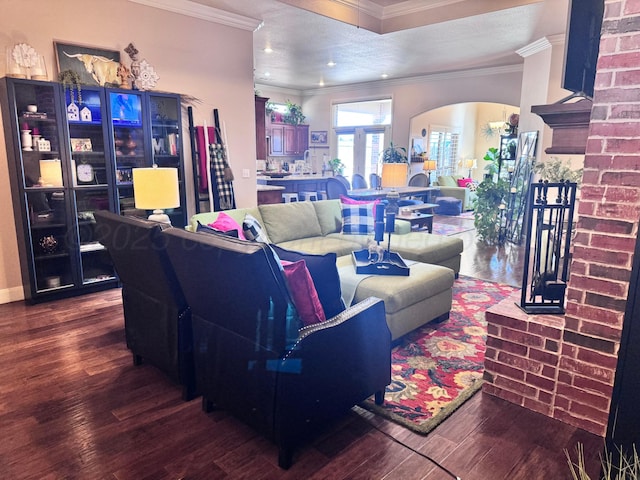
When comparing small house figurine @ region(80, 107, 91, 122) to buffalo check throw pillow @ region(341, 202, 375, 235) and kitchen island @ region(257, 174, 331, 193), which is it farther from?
kitchen island @ region(257, 174, 331, 193)

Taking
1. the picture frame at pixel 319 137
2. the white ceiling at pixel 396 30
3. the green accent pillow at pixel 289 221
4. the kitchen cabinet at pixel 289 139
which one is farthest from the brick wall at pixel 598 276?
the picture frame at pixel 319 137

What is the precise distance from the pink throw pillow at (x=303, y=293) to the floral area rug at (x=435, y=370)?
2.45 ft

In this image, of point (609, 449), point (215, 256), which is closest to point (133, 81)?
point (215, 256)

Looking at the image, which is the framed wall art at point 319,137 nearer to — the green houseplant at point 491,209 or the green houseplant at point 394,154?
the green houseplant at point 394,154

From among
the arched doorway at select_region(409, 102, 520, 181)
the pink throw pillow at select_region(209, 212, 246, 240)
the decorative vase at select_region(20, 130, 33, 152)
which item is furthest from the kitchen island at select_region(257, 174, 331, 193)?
the pink throw pillow at select_region(209, 212, 246, 240)

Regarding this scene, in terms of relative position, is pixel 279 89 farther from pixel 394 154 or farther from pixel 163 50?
pixel 163 50

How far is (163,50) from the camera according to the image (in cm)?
463

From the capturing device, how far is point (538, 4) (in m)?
4.66

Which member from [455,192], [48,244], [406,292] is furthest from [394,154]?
[48,244]

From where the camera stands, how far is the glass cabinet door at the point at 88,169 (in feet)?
13.2

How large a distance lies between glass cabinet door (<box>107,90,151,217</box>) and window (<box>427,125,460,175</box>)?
8115mm

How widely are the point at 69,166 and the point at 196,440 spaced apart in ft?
9.97

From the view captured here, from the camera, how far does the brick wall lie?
1832mm

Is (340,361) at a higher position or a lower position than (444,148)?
lower
